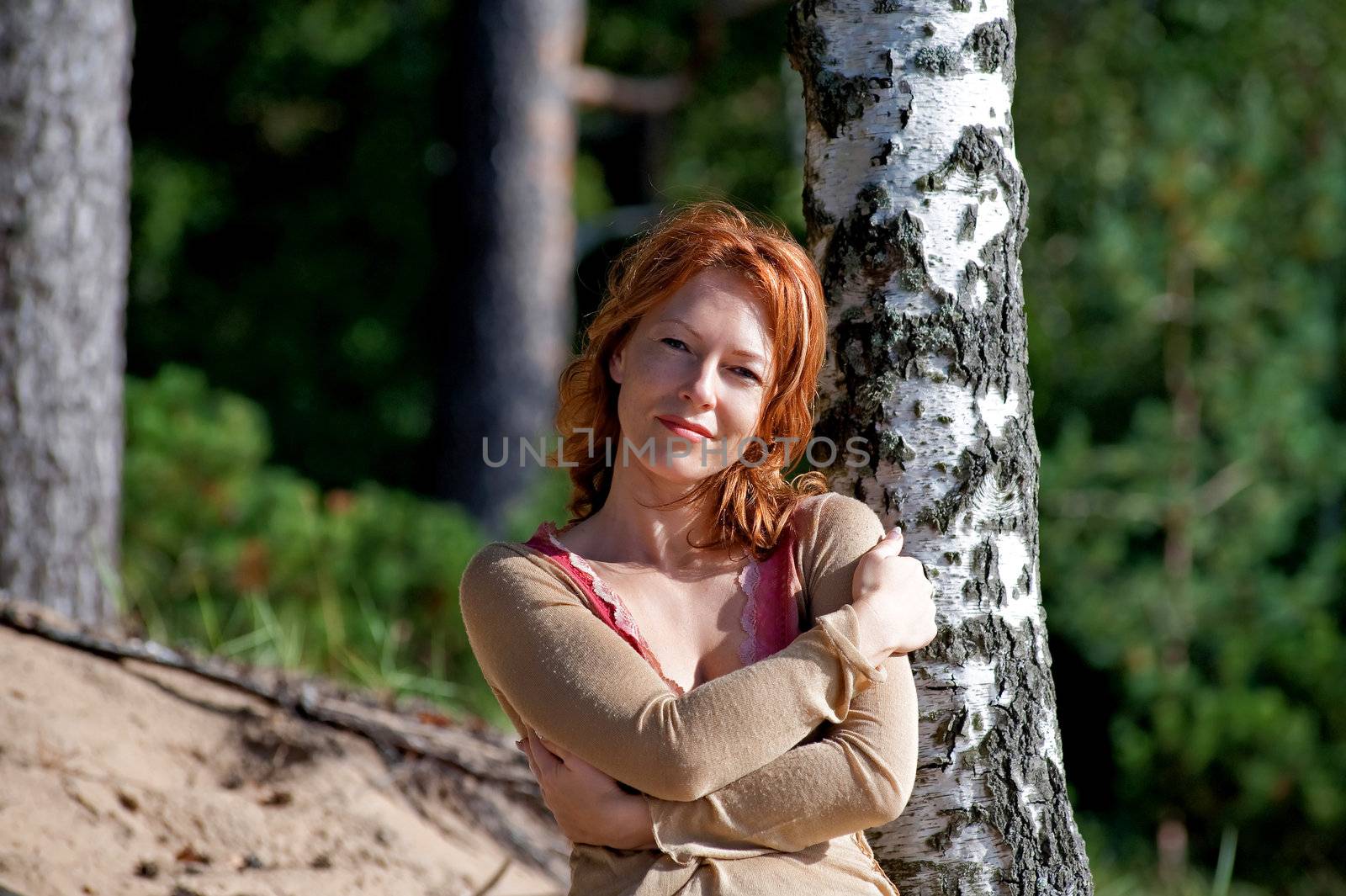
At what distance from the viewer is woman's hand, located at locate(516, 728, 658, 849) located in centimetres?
163

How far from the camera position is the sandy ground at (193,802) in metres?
2.37

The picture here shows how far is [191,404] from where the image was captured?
4898 mm

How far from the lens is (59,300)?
11.7ft

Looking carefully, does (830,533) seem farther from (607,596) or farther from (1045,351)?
(1045,351)

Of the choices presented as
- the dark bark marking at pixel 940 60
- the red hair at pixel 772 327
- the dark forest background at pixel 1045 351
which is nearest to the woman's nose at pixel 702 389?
the red hair at pixel 772 327

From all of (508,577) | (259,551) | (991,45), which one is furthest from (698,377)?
(259,551)

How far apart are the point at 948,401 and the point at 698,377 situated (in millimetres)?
461

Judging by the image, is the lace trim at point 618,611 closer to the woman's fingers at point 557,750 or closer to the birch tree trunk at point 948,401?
the woman's fingers at point 557,750

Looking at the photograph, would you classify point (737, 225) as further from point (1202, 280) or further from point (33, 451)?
point (1202, 280)

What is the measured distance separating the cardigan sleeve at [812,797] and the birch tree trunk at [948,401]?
355 millimetres

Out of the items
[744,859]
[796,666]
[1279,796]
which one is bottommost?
[1279,796]

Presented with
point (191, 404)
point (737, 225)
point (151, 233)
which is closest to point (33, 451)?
point (191, 404)

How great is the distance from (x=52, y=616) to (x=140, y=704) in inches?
16.6

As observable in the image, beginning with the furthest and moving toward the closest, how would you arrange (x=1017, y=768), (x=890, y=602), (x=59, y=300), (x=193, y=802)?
(x=59, y=300)
(x=193, y=802)
(x=1017, y=768)
(x=890, y=602)
